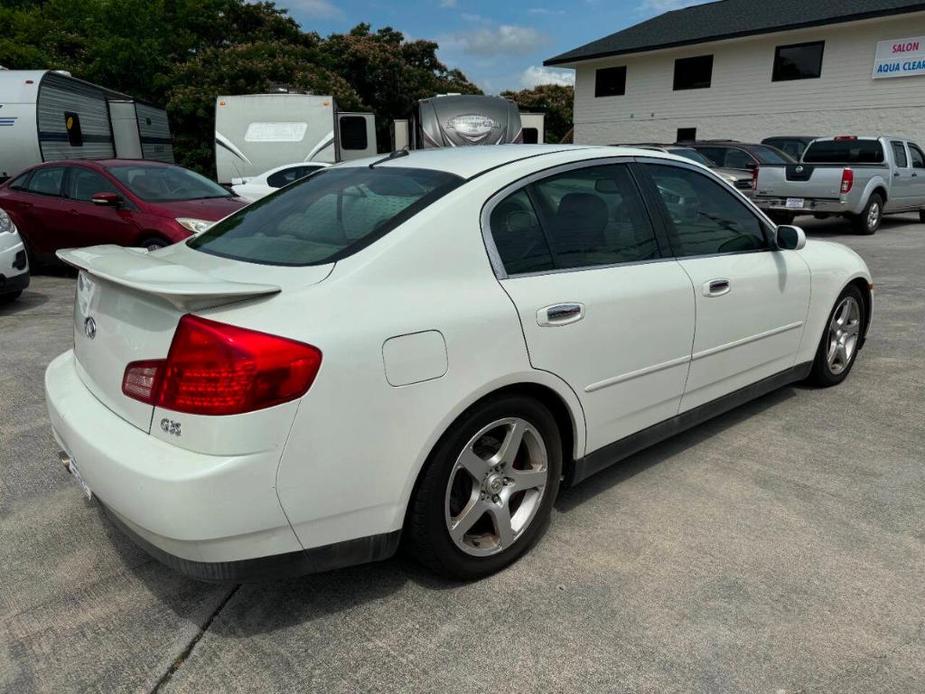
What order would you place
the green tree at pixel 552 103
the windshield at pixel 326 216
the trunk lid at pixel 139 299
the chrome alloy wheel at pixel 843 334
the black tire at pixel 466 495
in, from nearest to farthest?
the trunk lid at pixel 139 299 → the black tire at pixel 466 495 → the windshield at pixel 326 216 → the chrome alloy wheel at pixel 843 334 → the green tree at pixel 552 103

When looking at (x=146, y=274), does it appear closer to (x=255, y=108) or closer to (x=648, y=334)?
(x=648, y=334)

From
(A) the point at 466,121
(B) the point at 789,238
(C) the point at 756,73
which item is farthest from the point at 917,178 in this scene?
(B) the point at 789,238

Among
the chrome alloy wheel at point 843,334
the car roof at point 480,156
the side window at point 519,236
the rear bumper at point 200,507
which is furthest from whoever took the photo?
the chrome alloy wheel at point 843,334

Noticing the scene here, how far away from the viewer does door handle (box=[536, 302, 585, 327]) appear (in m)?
2.51

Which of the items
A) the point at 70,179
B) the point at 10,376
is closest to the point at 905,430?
the point at 10,376

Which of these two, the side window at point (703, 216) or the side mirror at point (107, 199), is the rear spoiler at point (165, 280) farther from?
the side mirror at point (107, 199)

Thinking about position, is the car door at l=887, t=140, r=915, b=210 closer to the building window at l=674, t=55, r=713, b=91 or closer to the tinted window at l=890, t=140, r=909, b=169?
the tinted window at l=890, t=140, r=909, b=169

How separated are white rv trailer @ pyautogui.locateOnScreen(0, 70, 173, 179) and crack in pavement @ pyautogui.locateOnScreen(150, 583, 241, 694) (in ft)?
40.2

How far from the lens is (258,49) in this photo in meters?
24.7

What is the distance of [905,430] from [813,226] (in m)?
12.1

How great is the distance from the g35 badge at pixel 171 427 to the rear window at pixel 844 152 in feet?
45.4

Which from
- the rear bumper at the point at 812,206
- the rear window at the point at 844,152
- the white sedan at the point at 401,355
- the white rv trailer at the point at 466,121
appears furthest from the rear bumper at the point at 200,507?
the rear window at the point at 844,152

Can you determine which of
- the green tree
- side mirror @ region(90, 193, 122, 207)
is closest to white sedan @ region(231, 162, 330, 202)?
side mirror @ region(90, 193, 122, 207)

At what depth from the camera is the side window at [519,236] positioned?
254 centimetres
